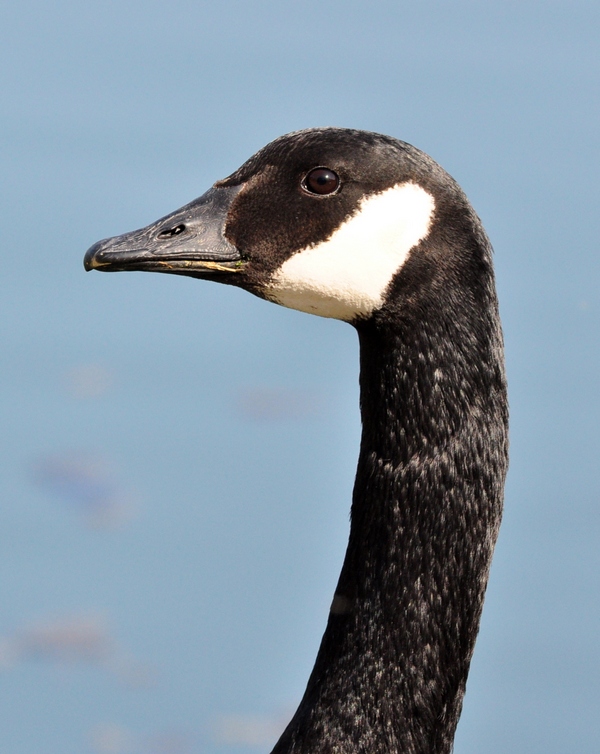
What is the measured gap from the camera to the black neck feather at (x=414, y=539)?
3242 mm

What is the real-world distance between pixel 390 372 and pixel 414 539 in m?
0.40

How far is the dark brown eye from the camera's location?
10.7 feet

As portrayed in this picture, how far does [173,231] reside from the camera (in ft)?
11.2

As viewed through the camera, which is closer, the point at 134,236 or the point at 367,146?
the point at 367,146

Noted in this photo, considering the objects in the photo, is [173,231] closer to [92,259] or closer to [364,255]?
[92,259]

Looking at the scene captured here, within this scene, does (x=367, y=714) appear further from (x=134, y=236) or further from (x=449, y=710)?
(x=134, y=236)

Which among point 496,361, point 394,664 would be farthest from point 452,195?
point 394,664

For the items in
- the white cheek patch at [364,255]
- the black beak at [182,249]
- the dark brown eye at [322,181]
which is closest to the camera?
the white cheek patch at [364,255]

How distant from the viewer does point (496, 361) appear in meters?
3.24

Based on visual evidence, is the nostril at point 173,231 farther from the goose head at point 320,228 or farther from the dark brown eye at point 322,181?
the dark brown eye at point 322,181

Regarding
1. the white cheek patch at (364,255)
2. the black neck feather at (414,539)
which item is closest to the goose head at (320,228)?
the white cheek patch at (364,255)

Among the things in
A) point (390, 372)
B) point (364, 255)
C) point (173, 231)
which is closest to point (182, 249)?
point (173, 231)

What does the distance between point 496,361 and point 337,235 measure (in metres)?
0.46

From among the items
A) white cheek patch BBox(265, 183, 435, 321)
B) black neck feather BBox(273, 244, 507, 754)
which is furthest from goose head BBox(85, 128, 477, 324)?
black neck feather BBox(273, 244, 507, 754)
